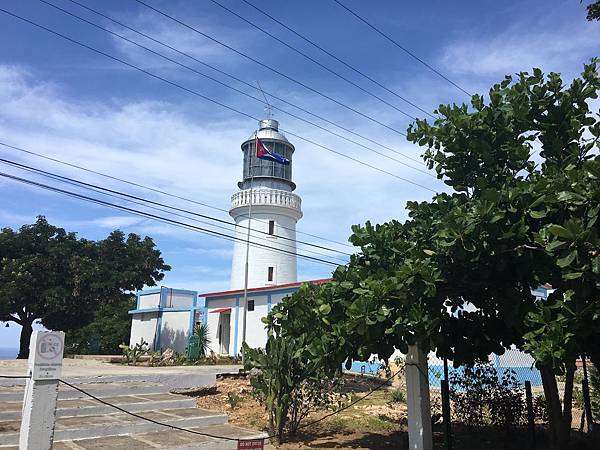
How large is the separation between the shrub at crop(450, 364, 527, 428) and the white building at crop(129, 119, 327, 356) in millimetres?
18370

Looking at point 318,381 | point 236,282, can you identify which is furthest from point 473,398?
point 236,282

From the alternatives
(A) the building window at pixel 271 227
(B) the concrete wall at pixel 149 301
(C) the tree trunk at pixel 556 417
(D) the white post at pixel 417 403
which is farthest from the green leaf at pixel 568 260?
(B) the concrete wall at pixel 149 301

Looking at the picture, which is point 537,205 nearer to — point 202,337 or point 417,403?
point 417,403

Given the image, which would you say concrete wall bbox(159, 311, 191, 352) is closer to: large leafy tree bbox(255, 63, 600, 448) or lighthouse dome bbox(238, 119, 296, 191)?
lighthouse dome bbox(238, 119, 296, 191)

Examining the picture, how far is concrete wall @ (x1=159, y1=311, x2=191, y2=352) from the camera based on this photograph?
28.5 meters

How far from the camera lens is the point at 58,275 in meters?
29.3

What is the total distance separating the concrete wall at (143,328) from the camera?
98.3ft

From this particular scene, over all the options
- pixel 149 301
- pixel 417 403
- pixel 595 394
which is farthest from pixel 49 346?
pixel 149 301

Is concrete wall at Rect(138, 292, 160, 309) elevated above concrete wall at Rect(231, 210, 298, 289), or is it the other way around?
concrete wall at Rect(231, 210, 298, 289)

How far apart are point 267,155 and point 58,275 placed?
14214 millimetres

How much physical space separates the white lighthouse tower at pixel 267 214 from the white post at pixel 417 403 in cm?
2038

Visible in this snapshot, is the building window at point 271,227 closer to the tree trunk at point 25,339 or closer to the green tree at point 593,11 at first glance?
the tree trunk at point 25,339

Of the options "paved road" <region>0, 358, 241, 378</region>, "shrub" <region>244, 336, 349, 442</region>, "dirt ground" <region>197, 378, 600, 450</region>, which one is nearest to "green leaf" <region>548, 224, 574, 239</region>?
"dirt ground" <region>197, 378, 600, 450</region>

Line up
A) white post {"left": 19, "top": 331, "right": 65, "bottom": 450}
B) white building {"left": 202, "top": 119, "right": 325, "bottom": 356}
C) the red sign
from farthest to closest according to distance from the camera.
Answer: white building {"left": 202, "top": 119, "right": 325, "bottom": 356} → the red sign → white post {"left": 19, "top": 331, "right": 65, "bottom": 450}
